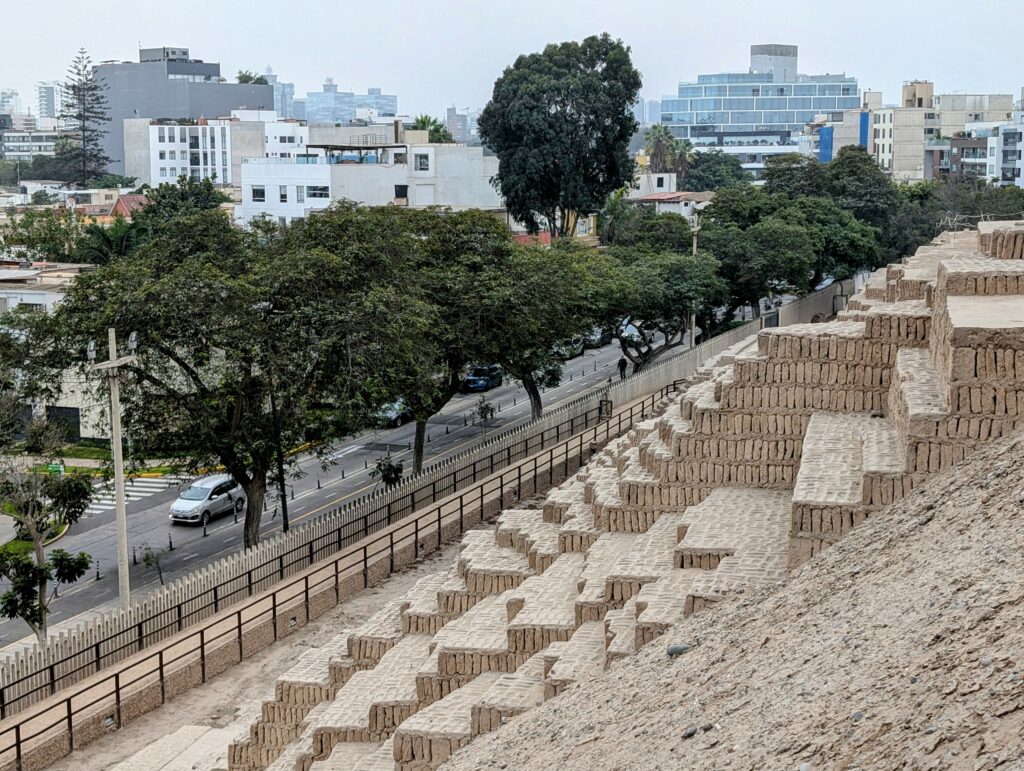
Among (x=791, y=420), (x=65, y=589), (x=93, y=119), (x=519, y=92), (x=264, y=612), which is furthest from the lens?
(x=93, y=119)

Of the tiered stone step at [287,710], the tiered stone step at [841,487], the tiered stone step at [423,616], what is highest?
the tiered stone step at [841,487]

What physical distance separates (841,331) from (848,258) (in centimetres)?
5068

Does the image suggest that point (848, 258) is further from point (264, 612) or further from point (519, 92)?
point (264, 612)

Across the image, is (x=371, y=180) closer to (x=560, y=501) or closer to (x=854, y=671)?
(x=560, y=501)

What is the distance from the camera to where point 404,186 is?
70500 mm

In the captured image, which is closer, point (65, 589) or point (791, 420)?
point (791, 420)

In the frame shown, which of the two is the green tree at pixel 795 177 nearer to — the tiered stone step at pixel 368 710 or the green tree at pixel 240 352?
the green tree at pixel 240 352

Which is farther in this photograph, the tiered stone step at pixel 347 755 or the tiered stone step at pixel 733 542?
the tiered stone step at pixel 347 755

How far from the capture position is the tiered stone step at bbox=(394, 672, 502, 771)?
42.2ft

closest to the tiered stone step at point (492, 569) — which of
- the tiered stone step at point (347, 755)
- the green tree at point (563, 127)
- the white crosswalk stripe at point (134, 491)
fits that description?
the tiered stone step at point (347, 755)

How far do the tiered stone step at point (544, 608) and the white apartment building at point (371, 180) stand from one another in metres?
53.8

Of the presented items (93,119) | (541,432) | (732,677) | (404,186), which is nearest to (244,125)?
(93,119)

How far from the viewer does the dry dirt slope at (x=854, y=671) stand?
810 cm

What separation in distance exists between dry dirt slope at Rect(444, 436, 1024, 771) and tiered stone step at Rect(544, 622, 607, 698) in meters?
0.46
